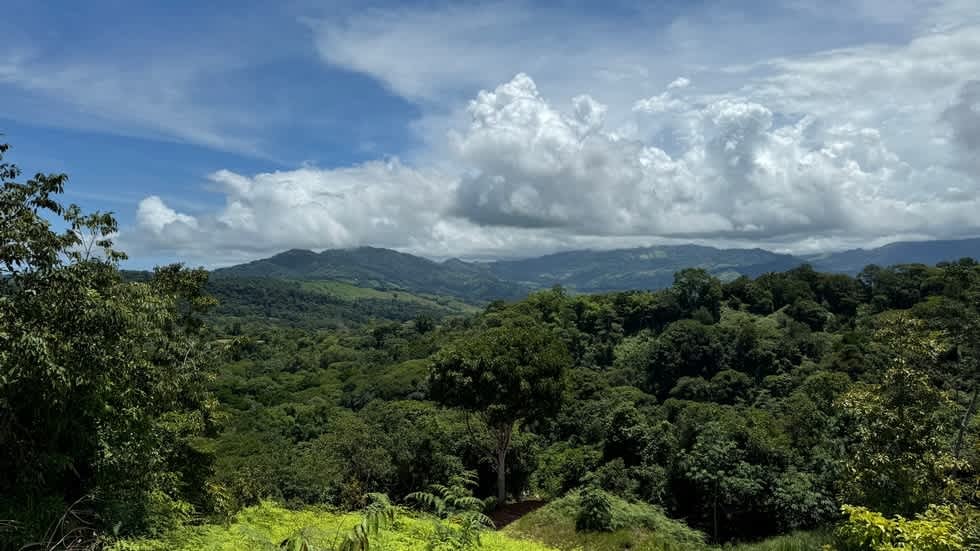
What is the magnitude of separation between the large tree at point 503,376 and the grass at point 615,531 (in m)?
3.20

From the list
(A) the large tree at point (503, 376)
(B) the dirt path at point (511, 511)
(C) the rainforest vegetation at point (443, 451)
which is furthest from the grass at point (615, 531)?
(A) the large tree at point (503, 376)

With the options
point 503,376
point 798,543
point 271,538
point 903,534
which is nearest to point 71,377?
point 271,538

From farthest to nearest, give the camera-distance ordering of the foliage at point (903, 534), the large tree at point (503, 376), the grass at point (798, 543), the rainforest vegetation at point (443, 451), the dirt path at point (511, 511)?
the large tree at point (503, 376) → the dirt path at point (511, 511) → the grass at point (798, 543) → the rainforest vegetation at point (443, 451) → the foliage at point (903, 534)

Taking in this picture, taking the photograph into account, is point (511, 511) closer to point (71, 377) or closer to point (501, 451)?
point (501, 451)

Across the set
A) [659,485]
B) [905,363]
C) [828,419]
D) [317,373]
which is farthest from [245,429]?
[905,363]

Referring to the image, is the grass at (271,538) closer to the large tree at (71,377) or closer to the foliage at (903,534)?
the large tree at (71,377)

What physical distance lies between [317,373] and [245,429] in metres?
42.8

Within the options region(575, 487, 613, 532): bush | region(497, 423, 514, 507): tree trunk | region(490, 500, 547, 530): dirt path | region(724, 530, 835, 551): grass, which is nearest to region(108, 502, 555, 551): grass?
region(575, 487, 613, 532): bush

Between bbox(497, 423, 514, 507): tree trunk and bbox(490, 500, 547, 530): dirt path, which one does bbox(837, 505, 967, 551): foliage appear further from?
bbox(497, 423, 514, 507): tree trunk

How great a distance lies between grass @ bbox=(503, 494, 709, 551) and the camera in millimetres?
14898

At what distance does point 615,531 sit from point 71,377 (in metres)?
12.8

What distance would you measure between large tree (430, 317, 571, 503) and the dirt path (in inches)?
107

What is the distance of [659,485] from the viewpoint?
2167 centimetres

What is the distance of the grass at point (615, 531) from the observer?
14.9 metres
